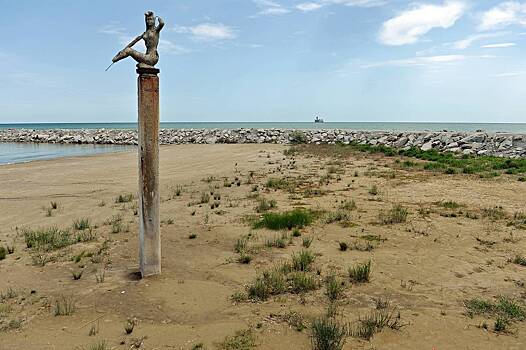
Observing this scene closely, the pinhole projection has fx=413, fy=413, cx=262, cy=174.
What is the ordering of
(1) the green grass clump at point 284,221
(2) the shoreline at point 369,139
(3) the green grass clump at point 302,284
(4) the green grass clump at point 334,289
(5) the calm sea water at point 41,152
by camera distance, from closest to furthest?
1. (4) the green grass clump at point 334,289
2. (3) the green grass clump at point 302,284
3. (1) the green grass clump at point 284,221
4. (2) the shoreline at point 369,139
5. (5) the calm sea water at point 41,152

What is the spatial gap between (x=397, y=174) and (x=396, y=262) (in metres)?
10.0

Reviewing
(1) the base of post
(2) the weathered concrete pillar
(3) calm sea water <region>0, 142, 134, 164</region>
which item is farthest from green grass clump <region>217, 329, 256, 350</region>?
(3) calm sea water <region>0, 142, 134, 164</region>

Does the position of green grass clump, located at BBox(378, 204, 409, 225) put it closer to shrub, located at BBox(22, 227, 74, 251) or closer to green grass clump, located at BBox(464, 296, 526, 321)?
green grass clump, located at BBox(464, 296, 526, 321)

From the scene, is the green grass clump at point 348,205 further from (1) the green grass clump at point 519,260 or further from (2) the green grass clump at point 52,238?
(2) the green grass clump at point 52,238

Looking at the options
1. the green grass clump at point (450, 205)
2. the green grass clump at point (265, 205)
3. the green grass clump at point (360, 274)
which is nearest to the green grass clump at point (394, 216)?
the green grass clump at point (450, 205)

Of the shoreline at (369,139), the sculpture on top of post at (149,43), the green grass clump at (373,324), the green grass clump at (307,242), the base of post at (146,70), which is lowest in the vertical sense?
the green grass clump at (373,324)

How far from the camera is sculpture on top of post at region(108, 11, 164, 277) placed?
5652 mm

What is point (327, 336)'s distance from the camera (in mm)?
4043

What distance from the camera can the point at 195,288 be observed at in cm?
571

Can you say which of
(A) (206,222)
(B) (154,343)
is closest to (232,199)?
(A) (206,222)

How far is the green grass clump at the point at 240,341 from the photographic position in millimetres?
4164

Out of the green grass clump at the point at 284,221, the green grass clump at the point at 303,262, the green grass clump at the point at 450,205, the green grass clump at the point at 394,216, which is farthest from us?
the green grass clump at the point at 450,205

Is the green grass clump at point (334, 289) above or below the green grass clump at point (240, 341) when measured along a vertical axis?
above

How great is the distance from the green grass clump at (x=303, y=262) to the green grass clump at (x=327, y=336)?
194 cm
